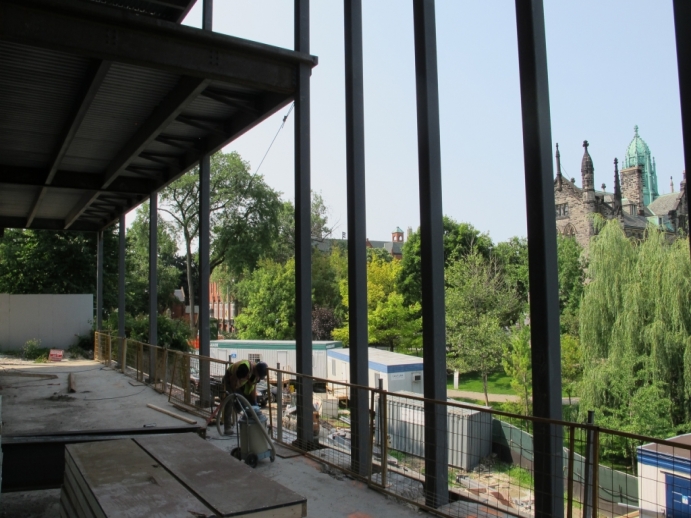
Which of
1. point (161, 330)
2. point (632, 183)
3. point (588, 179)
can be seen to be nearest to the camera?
point (161, 330)

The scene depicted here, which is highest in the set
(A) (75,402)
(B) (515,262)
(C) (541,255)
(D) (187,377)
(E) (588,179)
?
(E) (588,179)

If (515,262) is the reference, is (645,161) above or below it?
above

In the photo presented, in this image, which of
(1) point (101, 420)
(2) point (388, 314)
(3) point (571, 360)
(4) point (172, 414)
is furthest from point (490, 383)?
(1) point (101, 420)

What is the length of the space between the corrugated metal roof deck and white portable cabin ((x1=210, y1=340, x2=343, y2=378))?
17668 mm

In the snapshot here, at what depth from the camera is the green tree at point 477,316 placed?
3072 centimetres

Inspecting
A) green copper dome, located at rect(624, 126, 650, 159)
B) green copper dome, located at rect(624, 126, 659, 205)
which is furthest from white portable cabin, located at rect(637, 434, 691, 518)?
green copper dome, located at rect(624, 126, 650, 159)

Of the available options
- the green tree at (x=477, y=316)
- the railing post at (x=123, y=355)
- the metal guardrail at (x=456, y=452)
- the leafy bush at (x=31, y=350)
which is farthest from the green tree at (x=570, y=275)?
the leafy bush at (x=31, y=350)

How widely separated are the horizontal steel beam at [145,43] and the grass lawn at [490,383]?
29106 millimetres

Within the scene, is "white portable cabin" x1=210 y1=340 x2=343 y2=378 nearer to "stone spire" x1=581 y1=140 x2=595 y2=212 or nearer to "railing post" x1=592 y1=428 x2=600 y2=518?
"railing post" x1=592 y1=428 x2=600 y2=518

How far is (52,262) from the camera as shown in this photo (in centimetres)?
2953

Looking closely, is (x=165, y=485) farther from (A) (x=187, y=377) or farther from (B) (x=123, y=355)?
(B) (x=123, y=355)

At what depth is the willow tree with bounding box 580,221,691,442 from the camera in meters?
19.4

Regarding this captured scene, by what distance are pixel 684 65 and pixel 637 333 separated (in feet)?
65.7

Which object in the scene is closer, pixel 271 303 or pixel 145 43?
pixel 145 43
